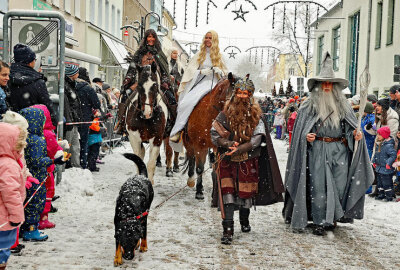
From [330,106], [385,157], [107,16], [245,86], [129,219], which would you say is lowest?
[129,219]

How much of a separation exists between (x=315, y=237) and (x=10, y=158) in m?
3.96

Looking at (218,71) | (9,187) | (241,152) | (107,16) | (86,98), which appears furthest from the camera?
(107,16)

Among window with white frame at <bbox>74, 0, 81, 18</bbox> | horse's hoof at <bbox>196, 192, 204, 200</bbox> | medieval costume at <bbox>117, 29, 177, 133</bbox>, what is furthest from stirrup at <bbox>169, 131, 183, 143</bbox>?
window with white frame at <bbox>74, 0, 81, 18</bbox>

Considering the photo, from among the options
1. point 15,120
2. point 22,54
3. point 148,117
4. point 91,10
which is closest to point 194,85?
point 148,117

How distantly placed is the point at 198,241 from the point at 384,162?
16.1ft

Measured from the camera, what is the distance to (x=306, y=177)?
7.16 m

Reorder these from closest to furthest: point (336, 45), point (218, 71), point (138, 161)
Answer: point (138, 161) < point (218, 71) < point (336, 45)

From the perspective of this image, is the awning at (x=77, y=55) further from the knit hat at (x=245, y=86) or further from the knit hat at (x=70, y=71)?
the knit hat at (x=245, y=86)

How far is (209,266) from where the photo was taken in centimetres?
532

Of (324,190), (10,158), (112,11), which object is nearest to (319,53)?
(112,11)

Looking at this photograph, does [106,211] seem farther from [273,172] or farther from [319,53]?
[319,53]

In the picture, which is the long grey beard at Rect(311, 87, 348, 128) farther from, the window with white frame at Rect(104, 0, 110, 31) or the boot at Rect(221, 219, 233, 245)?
the window with white frame at Rect(104, 0, 110, 31)

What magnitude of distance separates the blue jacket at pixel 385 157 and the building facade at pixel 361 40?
335 inches

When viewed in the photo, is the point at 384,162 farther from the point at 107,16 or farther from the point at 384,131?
the point at 107,16
